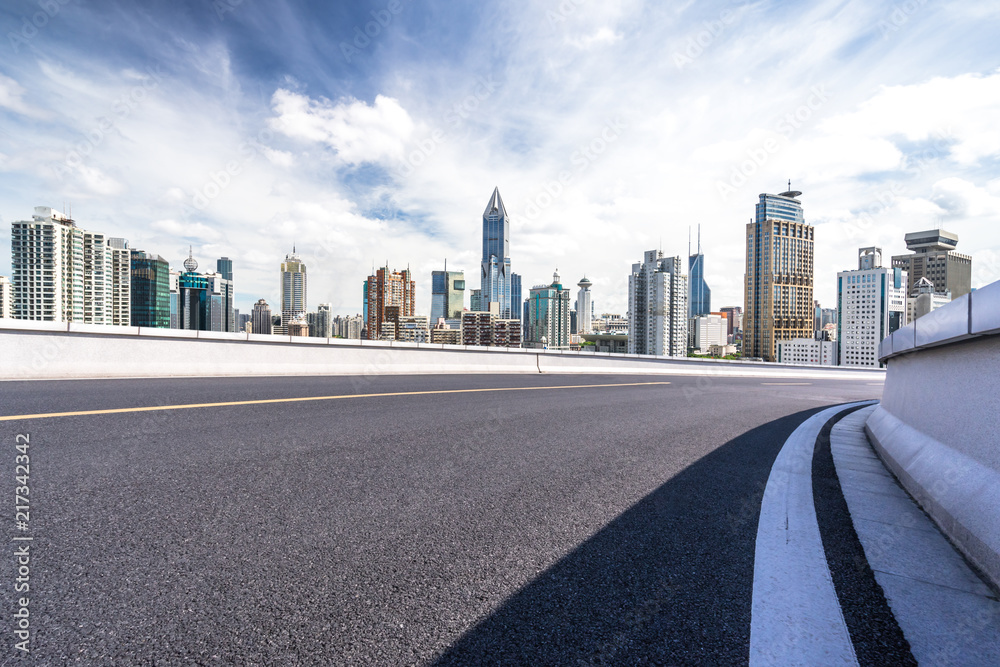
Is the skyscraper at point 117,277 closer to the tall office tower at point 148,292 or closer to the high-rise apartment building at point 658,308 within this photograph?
the tall office tower at point 148,292

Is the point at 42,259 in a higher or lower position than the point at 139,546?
higher

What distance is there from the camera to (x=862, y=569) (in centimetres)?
246

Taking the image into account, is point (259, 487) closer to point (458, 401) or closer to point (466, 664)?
point (466, 664)

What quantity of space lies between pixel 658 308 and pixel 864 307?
212 feet

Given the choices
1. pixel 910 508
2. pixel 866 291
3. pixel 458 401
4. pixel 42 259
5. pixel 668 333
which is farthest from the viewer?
pixel 668 333

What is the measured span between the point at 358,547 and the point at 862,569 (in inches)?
105

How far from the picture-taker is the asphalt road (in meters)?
1.83

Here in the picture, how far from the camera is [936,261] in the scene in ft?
469

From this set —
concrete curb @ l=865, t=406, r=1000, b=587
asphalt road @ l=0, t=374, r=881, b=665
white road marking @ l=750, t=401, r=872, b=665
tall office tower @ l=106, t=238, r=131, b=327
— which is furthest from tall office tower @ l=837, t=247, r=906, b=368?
tall office tower @ l=106, t=238, r=131, b=327

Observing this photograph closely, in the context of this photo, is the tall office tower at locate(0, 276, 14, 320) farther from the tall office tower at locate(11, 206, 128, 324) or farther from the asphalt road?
the asphalt road

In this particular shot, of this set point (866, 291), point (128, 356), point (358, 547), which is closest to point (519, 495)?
point (358, 547)

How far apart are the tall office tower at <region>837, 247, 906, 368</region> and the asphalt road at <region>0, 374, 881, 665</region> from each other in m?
154

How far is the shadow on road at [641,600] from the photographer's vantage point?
69.8 inches

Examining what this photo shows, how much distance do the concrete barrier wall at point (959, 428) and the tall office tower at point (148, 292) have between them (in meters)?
Answer: 189
